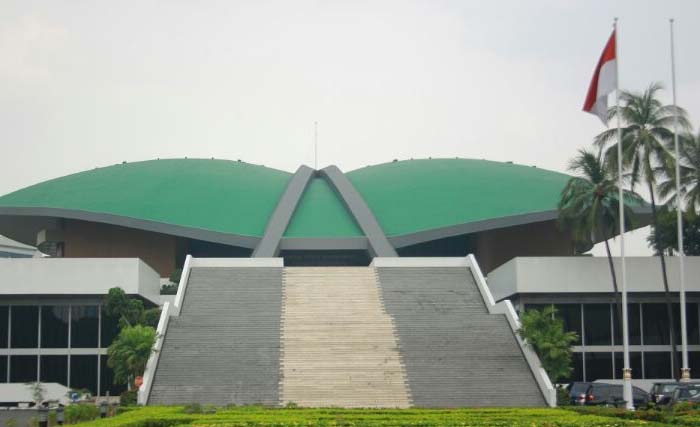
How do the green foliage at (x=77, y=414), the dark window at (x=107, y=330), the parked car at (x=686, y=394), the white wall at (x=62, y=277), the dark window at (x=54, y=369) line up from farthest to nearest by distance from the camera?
the dark window at (x=107, y=330)
the dark window at (x=54, y=369)
the white wall at (x=62, y=277)
the parked car at (x=686, y=394)
the green foliage at (x=77, y=414)

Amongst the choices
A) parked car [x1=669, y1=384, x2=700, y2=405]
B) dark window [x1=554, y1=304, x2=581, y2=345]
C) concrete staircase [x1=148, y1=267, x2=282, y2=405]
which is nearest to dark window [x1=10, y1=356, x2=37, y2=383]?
concrete staircase [x1=148, y1=267, x2=282, y2=405]

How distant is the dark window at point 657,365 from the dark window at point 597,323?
1791 millimetres

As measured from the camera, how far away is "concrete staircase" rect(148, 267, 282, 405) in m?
36.8

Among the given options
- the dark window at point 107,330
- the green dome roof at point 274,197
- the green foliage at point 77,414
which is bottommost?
the green foliage at point 77,414

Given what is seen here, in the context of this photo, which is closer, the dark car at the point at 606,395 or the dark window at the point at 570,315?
the dark car at the point at 606,395

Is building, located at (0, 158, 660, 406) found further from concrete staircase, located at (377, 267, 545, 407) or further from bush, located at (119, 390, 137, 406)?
bush, located at (119, 390, 137, 406)

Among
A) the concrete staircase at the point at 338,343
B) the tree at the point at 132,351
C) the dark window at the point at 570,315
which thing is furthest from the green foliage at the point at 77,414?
the dark window at the point at 570,315

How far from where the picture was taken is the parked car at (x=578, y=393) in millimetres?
37312

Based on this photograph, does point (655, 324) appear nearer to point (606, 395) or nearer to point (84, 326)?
point (606, 395)

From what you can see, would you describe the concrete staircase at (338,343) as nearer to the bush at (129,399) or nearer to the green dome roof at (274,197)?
the bush at (129,399)

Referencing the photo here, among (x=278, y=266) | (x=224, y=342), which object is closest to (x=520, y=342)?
(x=224, y=342)

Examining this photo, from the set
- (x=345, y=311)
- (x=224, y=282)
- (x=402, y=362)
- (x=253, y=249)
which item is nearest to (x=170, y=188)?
(x=253, y=249)

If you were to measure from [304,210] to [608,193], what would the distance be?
55.9 feet

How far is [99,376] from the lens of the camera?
153ft
